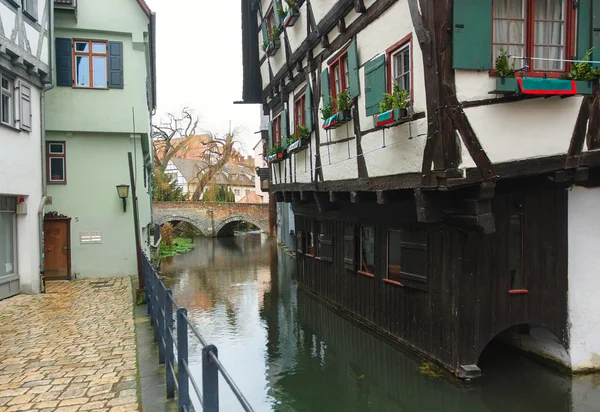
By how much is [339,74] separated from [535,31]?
3394mm

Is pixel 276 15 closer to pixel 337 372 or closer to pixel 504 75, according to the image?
pixel 504 75

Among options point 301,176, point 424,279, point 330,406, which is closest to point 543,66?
point 424,279

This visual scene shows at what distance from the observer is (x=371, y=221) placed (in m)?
9.48

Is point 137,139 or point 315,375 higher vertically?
point 137,139

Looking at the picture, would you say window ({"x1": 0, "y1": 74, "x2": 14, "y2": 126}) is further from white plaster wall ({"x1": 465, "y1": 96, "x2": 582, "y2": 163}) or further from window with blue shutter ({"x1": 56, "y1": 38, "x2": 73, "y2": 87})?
white plaster wall ({"x1": 465, "y1": 96, "x2": 582, "y2": 163})

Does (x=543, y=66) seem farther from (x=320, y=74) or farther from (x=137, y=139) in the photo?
(x=137, y=139)

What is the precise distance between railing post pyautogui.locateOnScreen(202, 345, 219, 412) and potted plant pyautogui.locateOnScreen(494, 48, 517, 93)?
4.59m

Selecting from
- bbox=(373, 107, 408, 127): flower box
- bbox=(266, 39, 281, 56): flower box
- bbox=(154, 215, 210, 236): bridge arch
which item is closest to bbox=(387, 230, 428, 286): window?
bbox=(373, 107, 408, 127): flower box

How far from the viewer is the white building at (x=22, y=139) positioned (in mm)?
10188

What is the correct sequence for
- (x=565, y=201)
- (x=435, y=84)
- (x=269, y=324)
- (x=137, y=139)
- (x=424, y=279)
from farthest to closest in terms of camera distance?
(x=137, y=139)
(x=269, y=324)
(x=424, y=279)
(x=565, y=201)
(x=435, y=84)

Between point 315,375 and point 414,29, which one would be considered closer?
point 414,29

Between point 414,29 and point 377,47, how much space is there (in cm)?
103

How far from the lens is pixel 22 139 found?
10828mm

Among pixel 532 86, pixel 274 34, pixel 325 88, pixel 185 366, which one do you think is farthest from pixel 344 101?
pixel 185 366
